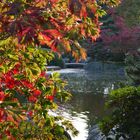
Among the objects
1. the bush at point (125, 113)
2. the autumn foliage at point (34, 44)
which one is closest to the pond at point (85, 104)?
the bush at point (125, 113)

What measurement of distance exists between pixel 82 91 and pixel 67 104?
3.80 metres

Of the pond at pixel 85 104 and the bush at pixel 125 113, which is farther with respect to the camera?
the pond at pixel 85 104

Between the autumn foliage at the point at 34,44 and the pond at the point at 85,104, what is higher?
the autumn foliage at the point at 34,44

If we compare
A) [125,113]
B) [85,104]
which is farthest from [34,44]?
[85,104]

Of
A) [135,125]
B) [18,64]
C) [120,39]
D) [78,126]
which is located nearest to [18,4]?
[18,64]

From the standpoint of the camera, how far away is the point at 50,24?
349 cm

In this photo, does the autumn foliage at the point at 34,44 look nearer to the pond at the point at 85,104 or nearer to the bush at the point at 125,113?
the bush at the point at 125,113

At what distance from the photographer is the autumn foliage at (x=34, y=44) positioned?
3346 mm

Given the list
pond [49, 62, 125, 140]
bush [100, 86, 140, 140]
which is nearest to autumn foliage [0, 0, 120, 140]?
bush [100, 86, 140, 140]

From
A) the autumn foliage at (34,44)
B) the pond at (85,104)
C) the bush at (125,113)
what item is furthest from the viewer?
the pond at (85,104)

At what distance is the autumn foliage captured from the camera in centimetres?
335

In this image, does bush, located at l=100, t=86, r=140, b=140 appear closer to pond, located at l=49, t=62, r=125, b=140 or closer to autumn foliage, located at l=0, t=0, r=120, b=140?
pond, located at l=49, t=62, r=125, b=140

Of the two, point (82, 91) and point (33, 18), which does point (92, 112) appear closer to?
point (82, 91)

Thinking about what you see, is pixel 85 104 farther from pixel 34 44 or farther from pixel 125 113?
pixel 34 44
